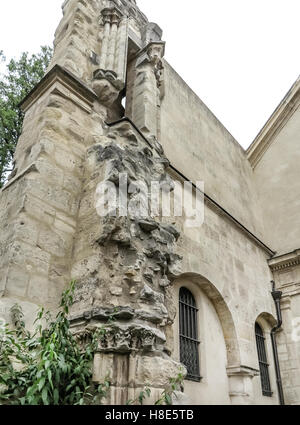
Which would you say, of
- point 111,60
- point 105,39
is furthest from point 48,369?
point 105,39

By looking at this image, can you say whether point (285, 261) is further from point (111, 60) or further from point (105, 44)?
point (105, 44)

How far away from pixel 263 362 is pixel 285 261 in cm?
242

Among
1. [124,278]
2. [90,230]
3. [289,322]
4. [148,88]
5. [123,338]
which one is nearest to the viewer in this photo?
[123,338]

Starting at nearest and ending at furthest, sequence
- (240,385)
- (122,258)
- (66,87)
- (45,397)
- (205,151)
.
Answer: (45,397), (122,258), (66,87), (240,385), (205,151)

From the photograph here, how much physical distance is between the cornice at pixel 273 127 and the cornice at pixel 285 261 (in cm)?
372

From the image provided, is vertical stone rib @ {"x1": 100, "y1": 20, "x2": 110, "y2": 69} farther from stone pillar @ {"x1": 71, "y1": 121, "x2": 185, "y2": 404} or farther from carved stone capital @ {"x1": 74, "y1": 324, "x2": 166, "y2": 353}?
carved stone capital @ {"x1": 74, "y1": 324, "x2": 166, "y2": 353}

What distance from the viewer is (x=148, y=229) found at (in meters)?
3.76

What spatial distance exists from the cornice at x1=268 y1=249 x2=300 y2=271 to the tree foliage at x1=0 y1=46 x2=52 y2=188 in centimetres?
722

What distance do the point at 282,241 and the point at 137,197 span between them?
21.3 feet

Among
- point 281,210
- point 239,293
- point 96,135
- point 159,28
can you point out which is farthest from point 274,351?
point 159,28

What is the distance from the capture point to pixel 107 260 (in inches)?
135

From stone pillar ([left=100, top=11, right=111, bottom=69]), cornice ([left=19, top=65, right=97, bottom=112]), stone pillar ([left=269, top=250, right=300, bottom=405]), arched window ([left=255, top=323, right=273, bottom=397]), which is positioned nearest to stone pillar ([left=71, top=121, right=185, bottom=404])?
cornice ([left=19, top=65, right=97, bottom=112])

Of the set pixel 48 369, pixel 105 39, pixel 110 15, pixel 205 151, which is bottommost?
pixel 48 369

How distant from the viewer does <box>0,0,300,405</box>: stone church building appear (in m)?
3.22
